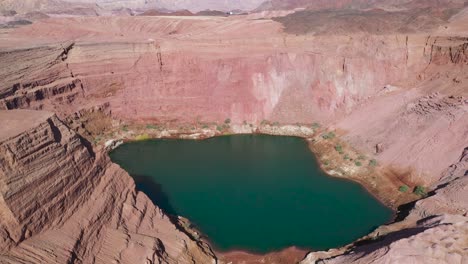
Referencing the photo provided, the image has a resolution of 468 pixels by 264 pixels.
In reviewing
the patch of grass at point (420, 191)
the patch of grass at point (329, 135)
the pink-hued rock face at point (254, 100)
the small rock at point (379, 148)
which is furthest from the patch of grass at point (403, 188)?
the patch of grass at point (329, 135)

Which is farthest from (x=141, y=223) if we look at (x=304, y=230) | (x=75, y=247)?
(x=304, y=230)

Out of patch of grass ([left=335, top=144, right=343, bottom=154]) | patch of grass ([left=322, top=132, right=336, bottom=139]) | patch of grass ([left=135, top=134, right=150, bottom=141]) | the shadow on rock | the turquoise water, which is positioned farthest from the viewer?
patch of grass ([left=135, top=134, right=150, bottom=141])

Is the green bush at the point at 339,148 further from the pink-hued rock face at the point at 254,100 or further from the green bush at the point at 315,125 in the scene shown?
the green bush at the point at 315,125

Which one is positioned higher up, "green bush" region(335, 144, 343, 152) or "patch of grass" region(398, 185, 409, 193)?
"green bush" region(335, 144, 343, 152)

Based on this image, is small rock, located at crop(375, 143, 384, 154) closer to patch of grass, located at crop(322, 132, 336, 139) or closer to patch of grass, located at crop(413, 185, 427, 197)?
patch of grass, located at crop(322, 132, 336, 139)

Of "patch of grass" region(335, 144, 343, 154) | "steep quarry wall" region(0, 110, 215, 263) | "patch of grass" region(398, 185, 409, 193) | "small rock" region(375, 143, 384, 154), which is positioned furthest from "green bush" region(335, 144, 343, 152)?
"steep quarry wall" region(0, 110, 215, 263)
